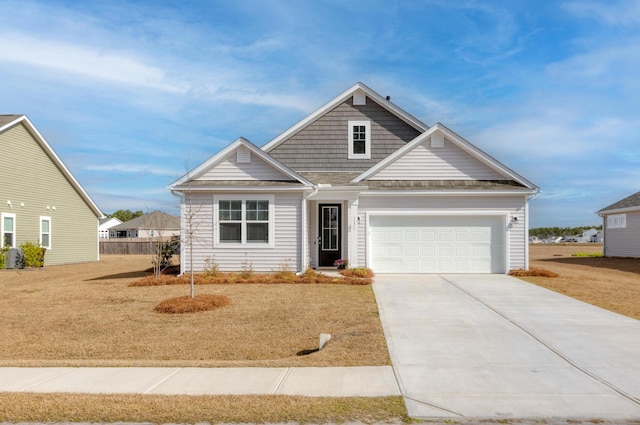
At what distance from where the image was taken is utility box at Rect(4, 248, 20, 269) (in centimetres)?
2445

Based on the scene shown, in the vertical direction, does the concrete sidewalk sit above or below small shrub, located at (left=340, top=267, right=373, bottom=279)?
below

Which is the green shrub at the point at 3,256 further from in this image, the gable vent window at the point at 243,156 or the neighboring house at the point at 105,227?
the neighboring house at the point at 105,227

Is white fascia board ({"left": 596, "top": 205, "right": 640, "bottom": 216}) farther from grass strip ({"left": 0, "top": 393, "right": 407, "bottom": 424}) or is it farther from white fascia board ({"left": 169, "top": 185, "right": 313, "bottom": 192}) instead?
grass strip ({"left": 0, "top": 393, "right": 407, "bottom": 424})

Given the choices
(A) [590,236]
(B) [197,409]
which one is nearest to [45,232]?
(B) [197,409]

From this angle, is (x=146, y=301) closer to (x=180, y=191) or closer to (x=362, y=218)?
(x=180, y=191)

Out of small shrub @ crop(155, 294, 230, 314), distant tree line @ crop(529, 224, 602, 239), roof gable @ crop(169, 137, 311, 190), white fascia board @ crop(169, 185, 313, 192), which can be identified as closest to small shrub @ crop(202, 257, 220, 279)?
white fascia board @ crop(169, 185, 313, 192)

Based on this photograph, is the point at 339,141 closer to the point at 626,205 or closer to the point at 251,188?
the point at 251,188

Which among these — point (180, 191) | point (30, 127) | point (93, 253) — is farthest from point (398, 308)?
point (93, 253)

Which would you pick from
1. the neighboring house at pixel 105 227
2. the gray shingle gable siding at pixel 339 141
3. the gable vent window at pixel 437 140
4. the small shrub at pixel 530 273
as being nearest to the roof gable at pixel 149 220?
the neighboring house at pixel 105 227

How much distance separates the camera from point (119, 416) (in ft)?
17.2

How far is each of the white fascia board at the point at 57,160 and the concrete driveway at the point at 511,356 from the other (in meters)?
22.0

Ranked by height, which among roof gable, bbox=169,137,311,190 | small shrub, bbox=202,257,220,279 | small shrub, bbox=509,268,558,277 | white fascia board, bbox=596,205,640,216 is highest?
roof gable, bbox=169,137,311,190

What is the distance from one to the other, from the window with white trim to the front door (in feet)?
56.3

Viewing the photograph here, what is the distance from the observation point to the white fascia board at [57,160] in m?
26.1
